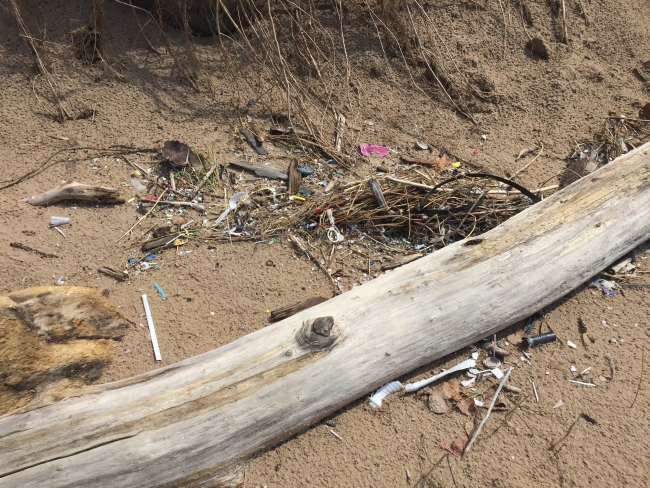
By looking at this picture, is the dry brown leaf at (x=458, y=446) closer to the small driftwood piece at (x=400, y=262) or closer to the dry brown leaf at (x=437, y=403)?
the dry brown leaf at (x=437, y=403)

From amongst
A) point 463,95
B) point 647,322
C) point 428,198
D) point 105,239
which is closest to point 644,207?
point 647,322

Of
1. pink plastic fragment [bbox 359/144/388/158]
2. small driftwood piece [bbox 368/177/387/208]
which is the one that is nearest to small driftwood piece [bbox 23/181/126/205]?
small driftwood piece [bbox 368/177/387/208]

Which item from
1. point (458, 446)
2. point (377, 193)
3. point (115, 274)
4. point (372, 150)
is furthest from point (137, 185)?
point (458, 446)

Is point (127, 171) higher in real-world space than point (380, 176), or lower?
lower

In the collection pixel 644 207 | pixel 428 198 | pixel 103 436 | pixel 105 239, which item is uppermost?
pixel 644 207

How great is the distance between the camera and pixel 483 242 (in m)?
2.63

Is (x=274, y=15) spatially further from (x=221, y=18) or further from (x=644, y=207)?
(x=644, y=207)

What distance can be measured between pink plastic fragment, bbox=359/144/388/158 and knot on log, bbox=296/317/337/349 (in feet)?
6.98

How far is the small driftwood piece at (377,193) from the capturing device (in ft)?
10.9

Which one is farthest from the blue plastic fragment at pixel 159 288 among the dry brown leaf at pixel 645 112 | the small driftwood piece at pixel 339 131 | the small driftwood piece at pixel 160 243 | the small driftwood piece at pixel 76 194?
the dry brown leaf at pixel 645 112

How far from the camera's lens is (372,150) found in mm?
4051

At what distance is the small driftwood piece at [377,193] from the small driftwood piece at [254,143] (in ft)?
3.43

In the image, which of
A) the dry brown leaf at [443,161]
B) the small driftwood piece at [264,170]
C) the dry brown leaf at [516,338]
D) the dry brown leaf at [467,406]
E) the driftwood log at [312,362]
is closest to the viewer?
the driftwood log at [312,362]

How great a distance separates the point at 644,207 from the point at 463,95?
2.04 meters
